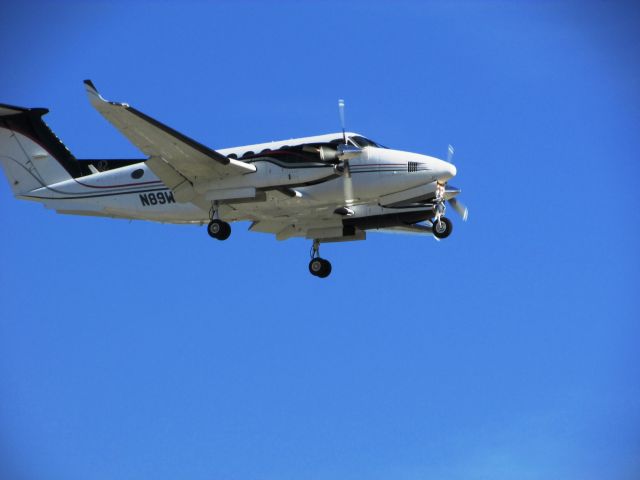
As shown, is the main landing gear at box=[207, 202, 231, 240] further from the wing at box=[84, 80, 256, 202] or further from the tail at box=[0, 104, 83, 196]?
the tail at box=[0, 104, 83, 196]

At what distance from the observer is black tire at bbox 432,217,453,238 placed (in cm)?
2809

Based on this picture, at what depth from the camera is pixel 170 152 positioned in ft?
88.9

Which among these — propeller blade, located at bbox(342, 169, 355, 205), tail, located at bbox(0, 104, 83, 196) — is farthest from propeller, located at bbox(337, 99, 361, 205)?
tail, located at bbox(0, 104, 83, 196)

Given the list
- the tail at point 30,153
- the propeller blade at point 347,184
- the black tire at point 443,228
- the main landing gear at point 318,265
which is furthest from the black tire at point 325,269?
the tail at point 30,153

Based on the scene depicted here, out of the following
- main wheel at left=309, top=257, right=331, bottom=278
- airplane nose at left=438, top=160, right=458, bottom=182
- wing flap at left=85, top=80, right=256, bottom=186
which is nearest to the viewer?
wing flap at left=85, top=80, right=256, bottom=186

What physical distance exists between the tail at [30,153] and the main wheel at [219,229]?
590cm

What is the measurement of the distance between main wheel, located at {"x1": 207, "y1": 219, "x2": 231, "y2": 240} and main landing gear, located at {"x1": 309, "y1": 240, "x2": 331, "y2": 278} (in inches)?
164

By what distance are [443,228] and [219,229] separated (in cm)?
700

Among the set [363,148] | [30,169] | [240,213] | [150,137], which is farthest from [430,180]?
[30,169]

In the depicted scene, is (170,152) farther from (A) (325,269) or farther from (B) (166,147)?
(A) (325,269)

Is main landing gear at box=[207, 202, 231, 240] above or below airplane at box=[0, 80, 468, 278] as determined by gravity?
below

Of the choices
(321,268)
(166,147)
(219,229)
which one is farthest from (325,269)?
(166,147)

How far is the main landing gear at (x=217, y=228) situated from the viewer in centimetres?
2808

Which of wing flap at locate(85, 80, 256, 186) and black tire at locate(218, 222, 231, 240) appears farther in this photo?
black tire at locate(218, 222, 231, 240)
